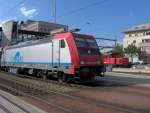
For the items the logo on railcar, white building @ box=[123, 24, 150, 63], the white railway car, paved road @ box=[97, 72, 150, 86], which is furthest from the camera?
white building @ box=[123, 24, 150, 63]

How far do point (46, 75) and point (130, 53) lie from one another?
7990cm

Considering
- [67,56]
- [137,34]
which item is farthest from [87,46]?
[137,34]

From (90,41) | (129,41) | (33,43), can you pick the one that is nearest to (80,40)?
(90,41)

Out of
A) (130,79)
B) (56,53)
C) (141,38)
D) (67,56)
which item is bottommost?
(130,79)

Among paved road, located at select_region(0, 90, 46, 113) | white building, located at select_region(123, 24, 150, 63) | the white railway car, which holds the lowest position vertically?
paved road, located at select_region(0, 90, 46, 113)

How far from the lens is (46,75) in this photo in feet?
73.4

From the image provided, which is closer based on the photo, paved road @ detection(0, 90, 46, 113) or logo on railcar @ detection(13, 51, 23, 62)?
→ paved road @ detection(0, 90, 46, 113)

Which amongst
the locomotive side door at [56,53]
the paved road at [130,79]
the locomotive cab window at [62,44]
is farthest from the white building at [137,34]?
the locomotive cab window at [62,44]

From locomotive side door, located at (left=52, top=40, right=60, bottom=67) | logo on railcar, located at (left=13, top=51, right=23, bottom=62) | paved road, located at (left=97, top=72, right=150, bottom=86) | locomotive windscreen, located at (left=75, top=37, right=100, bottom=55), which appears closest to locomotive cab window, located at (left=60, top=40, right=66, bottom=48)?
locomotive side door, located at (left=52, top=40, right=60, bottom=67)

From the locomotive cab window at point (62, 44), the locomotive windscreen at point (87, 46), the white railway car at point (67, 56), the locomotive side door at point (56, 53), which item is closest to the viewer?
the white railway car at point (67, 56)

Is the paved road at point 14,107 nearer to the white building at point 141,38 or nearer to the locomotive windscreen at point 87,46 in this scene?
the locomotive windscreen at point 87,46

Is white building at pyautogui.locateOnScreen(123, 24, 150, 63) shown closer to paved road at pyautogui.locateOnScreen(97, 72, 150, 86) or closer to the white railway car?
paved road at pyautogui.locateOnScreen(97, 72, 150, 86)

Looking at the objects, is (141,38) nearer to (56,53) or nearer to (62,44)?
(56,53)

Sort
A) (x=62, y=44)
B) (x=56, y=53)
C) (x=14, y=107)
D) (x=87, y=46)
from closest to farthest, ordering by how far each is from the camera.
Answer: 1. (x=14, y=107)
2. (x=62, y=44)
3. (x=87, y=46)
4. (x=56, y=53)
